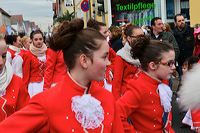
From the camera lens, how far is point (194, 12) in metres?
18.5

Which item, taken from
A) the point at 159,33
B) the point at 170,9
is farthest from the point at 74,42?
the point at 170,9

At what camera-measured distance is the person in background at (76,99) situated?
2.64 meters

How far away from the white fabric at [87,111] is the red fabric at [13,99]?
5.17 feet

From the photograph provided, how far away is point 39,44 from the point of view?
844 centimetres

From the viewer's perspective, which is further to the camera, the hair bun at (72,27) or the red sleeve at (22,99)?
the red sleeve at (22,99)

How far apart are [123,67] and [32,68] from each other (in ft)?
6.62

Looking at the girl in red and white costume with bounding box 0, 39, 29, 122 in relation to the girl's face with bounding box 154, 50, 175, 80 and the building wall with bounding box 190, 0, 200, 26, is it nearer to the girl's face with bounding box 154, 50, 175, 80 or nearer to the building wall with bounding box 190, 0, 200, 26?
the girl's face with bounding box 154, 50, 175, 80

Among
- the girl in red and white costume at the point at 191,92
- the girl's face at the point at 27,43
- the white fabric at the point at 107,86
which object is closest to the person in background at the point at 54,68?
the white fabric at the point at 107,86

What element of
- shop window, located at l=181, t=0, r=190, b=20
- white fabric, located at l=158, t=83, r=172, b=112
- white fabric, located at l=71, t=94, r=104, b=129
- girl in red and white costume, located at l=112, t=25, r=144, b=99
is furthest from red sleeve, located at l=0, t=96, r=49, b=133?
shop window, located at l=181, t=0, r=190, b=20

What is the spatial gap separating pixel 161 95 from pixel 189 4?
15771 mm

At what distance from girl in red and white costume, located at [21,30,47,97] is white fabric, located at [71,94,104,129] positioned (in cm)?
509

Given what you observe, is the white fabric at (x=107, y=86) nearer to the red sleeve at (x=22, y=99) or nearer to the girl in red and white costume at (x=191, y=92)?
the red sleeve at (x=22, y=99)

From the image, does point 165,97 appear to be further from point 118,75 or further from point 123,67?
point 123,67

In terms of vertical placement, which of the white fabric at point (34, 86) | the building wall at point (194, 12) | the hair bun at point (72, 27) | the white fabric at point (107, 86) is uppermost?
the building wall at point (194, 12)
